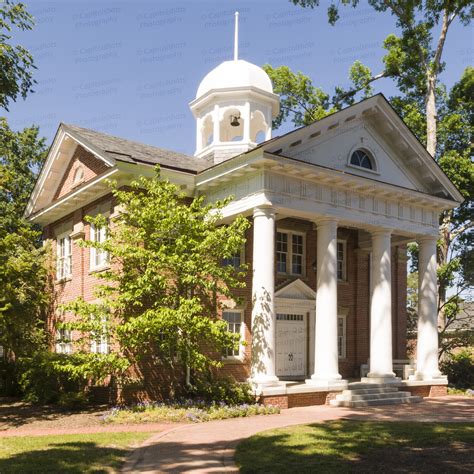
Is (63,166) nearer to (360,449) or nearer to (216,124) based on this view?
(216,124)

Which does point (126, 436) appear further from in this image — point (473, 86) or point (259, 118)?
point (473, 86)

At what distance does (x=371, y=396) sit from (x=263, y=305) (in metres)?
4.75

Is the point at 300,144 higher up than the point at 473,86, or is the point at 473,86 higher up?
the point at 473,86

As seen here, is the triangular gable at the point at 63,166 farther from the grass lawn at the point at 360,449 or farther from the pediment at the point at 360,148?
the grass lawn at the point at 360,449

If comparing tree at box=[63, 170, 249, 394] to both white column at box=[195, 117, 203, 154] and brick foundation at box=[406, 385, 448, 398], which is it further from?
white column at box=[195, 117, 203, 154]

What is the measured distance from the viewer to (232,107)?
24031mm

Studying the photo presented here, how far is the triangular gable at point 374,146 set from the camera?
61.7 feet

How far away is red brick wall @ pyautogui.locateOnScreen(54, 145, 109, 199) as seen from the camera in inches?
812

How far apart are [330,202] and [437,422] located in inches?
289

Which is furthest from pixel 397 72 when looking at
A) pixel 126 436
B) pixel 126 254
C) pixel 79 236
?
pixel 126 436

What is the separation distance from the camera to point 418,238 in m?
22.4

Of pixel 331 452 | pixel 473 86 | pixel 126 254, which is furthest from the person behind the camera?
pixel 473 86

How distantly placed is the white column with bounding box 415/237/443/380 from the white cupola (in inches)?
304

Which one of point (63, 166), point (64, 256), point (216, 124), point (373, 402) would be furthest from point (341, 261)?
point (63, 166)
